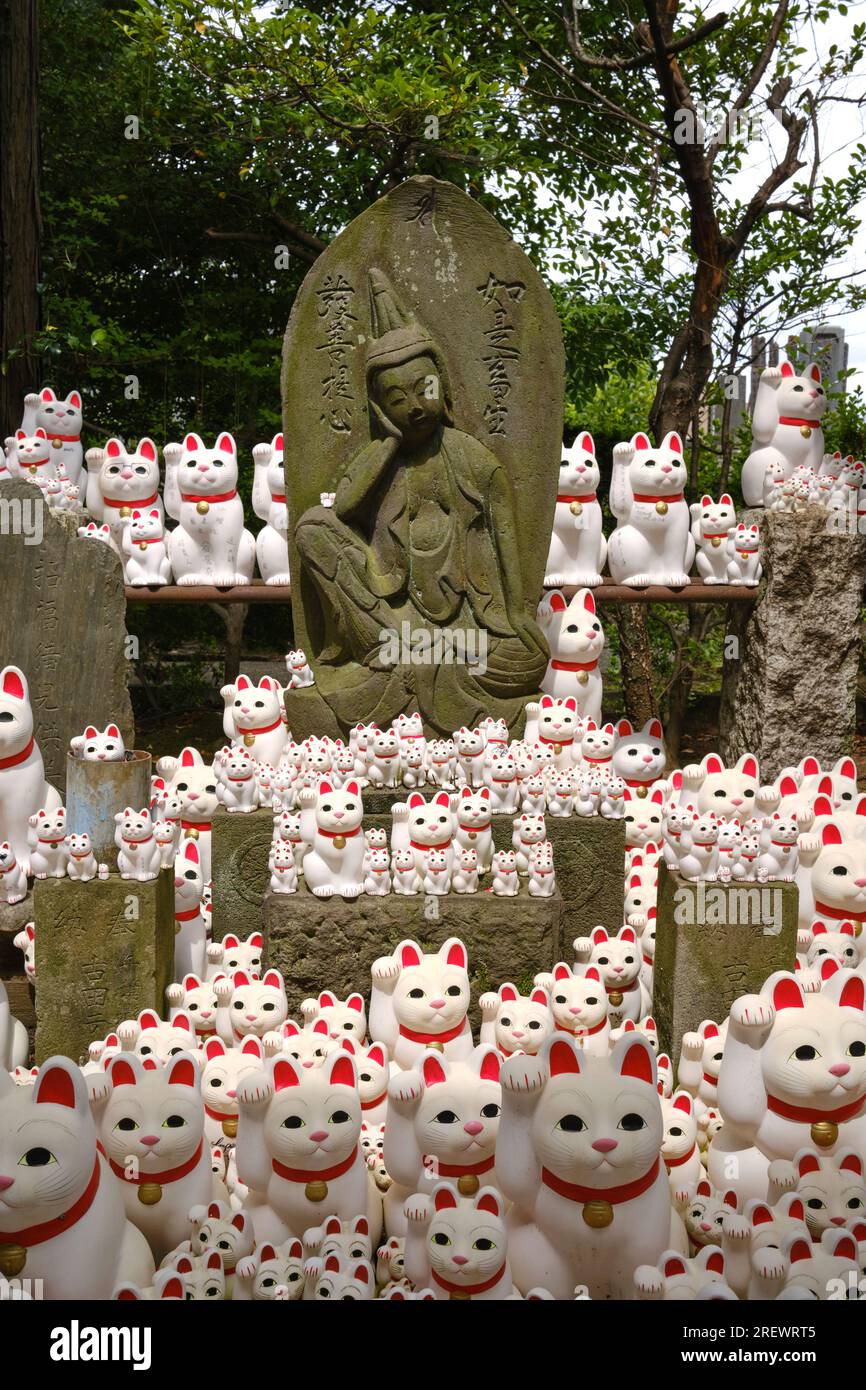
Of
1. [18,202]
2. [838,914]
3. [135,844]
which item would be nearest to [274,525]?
[135,844]

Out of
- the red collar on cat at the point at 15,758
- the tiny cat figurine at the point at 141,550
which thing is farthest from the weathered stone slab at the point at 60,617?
the tiny cat figurine at the point at 141,550

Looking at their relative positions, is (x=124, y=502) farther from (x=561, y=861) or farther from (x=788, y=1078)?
(x=788, y=1078)

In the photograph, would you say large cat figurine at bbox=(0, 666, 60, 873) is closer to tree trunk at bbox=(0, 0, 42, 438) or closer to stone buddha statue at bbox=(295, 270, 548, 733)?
stone buddha statue at bbox=(295, 270, 548, 733)

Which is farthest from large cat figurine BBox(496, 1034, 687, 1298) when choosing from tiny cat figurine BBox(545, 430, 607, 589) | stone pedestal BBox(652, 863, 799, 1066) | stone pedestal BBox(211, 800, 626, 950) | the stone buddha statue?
tiny cat figurine BBox(545, 430, 607, 589)

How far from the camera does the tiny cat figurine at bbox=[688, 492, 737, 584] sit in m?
6.41

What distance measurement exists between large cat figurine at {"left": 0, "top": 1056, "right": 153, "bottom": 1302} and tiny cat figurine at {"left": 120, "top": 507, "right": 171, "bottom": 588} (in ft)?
11.5

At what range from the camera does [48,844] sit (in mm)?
4574

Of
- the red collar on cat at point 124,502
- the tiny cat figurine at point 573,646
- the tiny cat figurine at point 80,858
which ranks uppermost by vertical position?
the red collar on cat at point 124,502

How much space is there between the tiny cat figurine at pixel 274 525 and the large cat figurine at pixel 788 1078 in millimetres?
3519

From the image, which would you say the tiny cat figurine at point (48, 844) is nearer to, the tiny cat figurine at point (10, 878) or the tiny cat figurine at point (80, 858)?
the tiny cat figurine at point (80, 858)

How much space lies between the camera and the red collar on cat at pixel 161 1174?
11.2 feet

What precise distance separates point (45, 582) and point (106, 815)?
1361 millimetres

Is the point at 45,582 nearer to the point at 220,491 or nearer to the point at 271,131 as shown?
the point at 220,491

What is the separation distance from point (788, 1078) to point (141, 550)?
404cm
